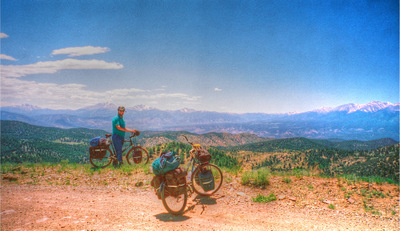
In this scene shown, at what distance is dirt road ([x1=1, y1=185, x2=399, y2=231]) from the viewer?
505 centimetres

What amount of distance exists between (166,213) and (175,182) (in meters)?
1.01

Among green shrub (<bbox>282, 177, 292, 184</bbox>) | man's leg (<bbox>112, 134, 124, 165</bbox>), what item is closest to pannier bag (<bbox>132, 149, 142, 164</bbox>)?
man's leg (<bbox>112, 134, 124, 165</bbox>)

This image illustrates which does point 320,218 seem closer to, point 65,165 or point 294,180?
point 294,180

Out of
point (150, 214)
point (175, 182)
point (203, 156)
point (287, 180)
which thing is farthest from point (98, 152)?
point (287, 180)

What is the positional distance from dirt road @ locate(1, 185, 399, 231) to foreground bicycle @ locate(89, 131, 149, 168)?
9.87 feet

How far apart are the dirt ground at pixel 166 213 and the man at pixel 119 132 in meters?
2.66

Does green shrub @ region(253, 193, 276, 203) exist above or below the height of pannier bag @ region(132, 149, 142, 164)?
below

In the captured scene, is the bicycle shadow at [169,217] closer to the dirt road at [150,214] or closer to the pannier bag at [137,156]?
the dirt road at [150,214]

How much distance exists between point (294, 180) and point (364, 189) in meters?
2.55

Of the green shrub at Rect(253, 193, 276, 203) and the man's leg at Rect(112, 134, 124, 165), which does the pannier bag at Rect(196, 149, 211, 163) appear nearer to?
the green shrub at Rect(253, 193, 276, 203)

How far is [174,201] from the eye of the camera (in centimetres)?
644

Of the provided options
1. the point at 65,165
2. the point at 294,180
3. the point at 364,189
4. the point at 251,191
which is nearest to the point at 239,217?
the point at 251,191

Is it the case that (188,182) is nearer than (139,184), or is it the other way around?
(188,182)

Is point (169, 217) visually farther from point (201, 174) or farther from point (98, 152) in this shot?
point (98, 152)
